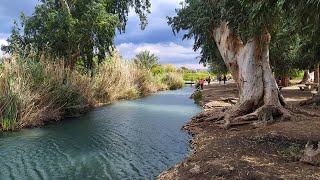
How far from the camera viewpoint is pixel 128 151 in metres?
10.4

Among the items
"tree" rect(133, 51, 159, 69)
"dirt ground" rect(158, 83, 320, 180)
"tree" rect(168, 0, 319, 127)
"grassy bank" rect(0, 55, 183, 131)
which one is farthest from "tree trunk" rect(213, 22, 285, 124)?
"tree" rect(133, 51, 159, 69)

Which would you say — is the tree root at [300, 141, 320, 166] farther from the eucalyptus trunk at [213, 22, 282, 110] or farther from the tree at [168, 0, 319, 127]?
the eucalyptus trunk at [213, 22, 282, 110]

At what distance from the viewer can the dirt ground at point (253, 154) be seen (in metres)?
6.05

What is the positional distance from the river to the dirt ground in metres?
1.09

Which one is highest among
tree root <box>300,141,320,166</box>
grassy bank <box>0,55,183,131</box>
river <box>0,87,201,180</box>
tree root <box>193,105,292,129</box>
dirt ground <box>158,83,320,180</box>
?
grassy bank <box>0,55,183,131</box>

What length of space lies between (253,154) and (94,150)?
17.0ft

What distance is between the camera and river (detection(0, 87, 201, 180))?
8164 mm

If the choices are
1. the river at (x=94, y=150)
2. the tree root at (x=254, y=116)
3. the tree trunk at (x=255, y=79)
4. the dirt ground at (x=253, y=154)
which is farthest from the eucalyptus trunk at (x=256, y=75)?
the river at (x=94, y=150)

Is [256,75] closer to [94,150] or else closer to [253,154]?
[253,154]

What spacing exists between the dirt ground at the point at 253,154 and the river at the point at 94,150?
1.09m

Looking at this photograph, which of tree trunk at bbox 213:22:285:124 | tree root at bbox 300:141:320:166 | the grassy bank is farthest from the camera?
the grassy bank

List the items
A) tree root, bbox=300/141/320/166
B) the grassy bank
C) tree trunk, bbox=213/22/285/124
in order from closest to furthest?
tree root, bbox=300/141/320/166 → tree trunk, bbox=213/22/285/124 → the grassy bank

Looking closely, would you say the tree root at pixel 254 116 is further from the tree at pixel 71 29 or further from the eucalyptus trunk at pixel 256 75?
the tree at pixel 71 29

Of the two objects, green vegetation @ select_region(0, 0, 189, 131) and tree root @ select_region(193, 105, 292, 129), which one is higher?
green vegetation @ select_region(0, 0, 189, 131)
